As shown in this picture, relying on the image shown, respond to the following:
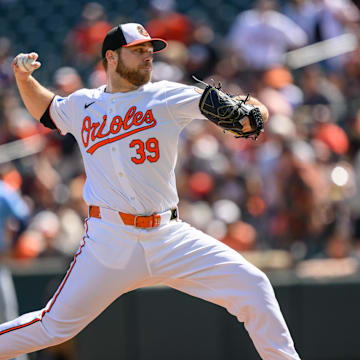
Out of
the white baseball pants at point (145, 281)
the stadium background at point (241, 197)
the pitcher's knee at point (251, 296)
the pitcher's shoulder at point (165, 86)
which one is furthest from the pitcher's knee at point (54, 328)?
the stadium background at point (241, 197)

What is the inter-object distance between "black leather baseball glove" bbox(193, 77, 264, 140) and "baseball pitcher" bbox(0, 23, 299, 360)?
66mm

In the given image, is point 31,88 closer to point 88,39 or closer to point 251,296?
point 251,296

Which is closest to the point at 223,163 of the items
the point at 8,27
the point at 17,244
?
the point at 17,244

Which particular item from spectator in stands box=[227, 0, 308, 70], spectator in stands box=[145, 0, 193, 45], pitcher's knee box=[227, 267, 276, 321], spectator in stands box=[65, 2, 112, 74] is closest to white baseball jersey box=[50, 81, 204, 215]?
pitcher's knee box=[227, 267, 276, 321]

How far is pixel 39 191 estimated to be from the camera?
8633 millimetres

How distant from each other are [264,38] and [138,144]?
603cm

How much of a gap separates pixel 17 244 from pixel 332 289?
3037 mm

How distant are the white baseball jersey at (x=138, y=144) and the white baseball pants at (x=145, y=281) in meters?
0.15

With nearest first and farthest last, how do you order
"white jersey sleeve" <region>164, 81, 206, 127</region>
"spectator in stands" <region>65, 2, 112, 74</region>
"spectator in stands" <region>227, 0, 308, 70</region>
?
"white jersey sleeve" <region>164, 81, 206, 127</region>, "spectator in stands" <region>227, 0, 308, 70</region>, "spectator in stands" <region>65, 2, 112, 74</region>

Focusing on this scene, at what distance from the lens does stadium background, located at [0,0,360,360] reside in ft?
22.9

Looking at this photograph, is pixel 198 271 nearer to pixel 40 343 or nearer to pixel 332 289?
pixel 40 343

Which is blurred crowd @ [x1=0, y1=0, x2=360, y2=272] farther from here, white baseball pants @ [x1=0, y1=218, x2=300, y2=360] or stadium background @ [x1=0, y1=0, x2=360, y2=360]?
white baseball pants @ [x1=0, y1=218, x2=300, y2=360]

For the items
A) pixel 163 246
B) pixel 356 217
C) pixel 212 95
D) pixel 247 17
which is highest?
pixel 247 17

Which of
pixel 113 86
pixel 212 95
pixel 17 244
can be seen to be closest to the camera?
pixel 212 95
